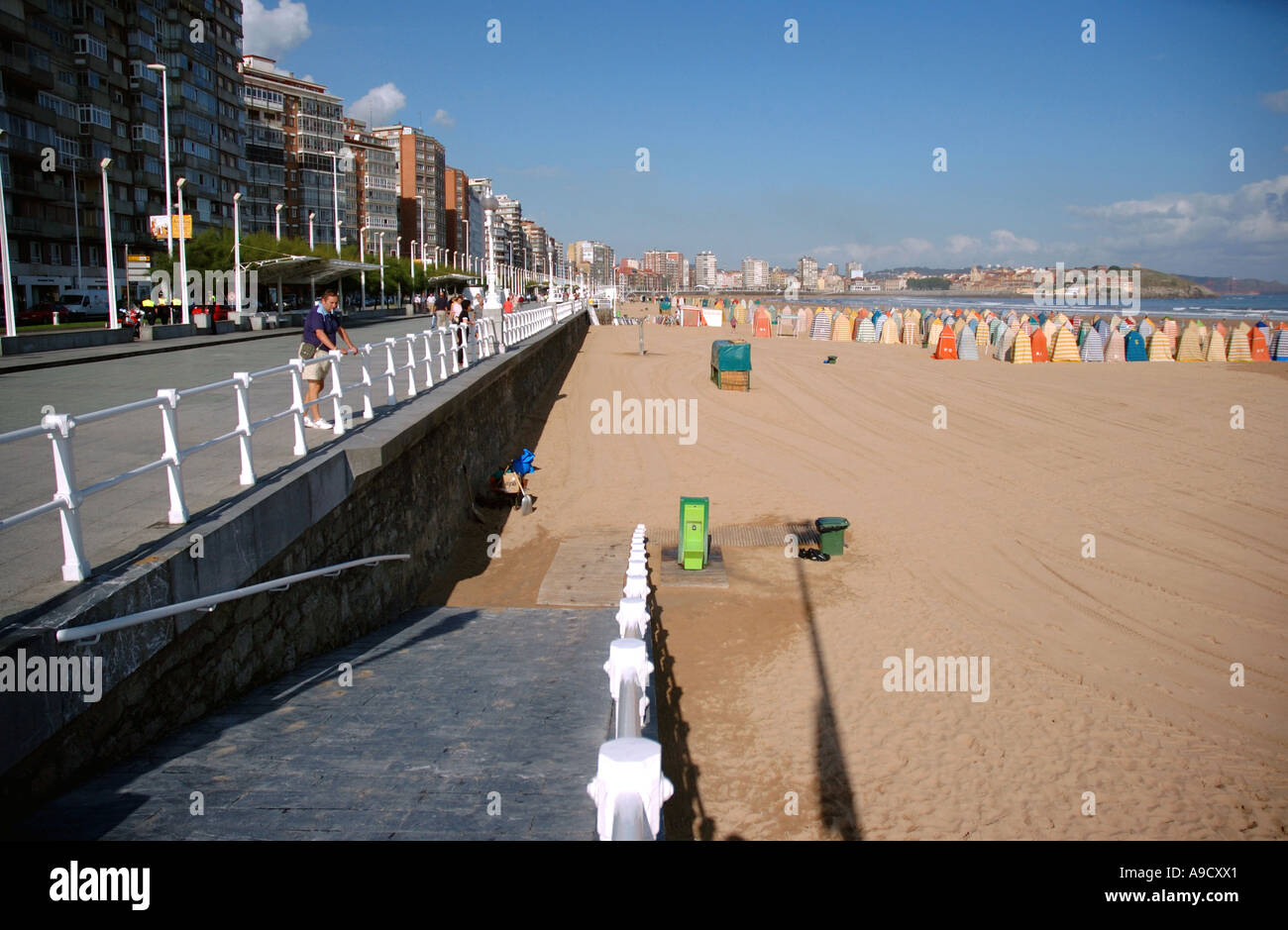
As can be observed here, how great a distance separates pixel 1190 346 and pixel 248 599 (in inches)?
1586

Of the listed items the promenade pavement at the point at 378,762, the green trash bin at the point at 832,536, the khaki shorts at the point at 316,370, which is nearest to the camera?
the promenade pavement at the point at 378,762

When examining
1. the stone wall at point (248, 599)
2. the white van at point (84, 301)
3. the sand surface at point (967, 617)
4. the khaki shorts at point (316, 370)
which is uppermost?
the white van at point (84, 301)

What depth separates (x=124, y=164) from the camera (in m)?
59.4

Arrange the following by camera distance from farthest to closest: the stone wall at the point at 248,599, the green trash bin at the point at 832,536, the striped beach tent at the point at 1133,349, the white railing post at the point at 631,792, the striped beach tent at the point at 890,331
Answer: the striped beach tent at the point at 890,331 < the striped beach tent at the point at 1133,349 < the green trash bin at the point at 832,536 < the stone wall at the point at 248,599 < the white railing post at the point at 631,792

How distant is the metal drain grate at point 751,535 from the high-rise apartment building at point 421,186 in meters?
122

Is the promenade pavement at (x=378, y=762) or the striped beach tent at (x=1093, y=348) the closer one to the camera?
the promenade pavement at (x=378, y=762)

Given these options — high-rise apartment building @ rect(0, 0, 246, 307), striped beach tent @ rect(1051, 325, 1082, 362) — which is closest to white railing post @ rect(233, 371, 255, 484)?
striped beach tent @ rect(1051, 325, 1082, 362)

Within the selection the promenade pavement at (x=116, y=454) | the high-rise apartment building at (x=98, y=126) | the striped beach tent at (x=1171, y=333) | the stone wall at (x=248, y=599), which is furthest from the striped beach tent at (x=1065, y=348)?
the high-rise apartment building at (x=98, y=126)

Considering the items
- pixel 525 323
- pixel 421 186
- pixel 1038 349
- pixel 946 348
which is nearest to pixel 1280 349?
pixel 1038 349

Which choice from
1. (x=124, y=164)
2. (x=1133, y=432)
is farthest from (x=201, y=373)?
(x=124, y=164)

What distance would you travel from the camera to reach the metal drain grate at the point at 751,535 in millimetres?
12586

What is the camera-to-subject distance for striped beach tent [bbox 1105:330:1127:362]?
3544cm

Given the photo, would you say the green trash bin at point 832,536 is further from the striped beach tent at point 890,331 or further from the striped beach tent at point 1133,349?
the striped beach tent at point 890,331
